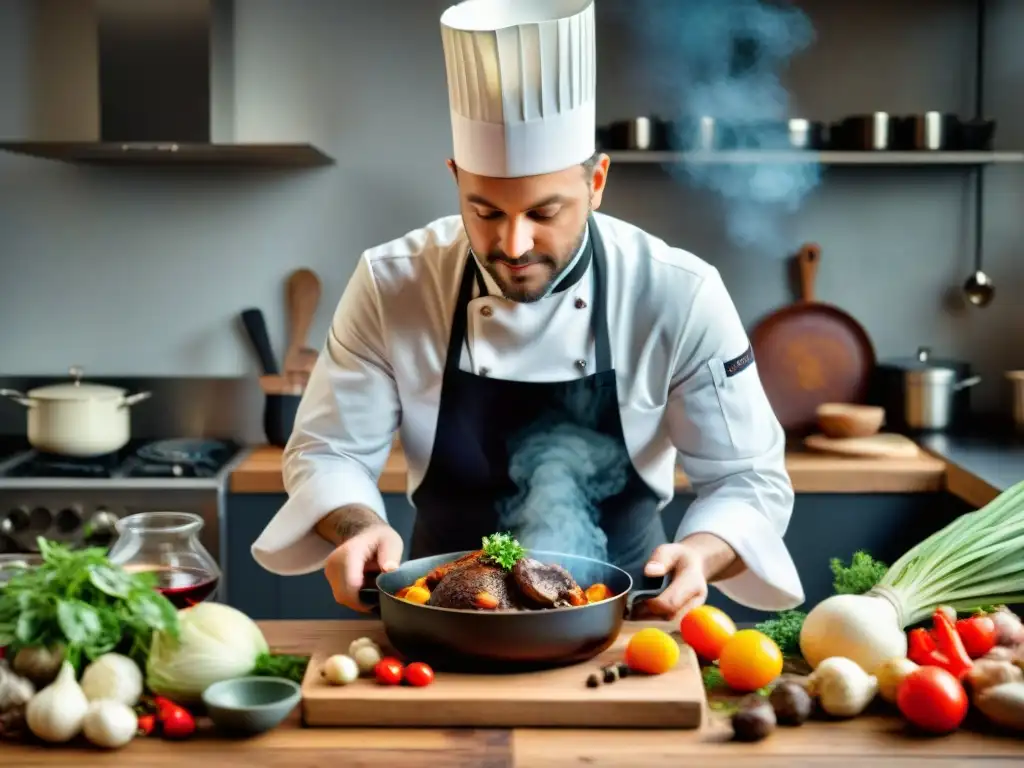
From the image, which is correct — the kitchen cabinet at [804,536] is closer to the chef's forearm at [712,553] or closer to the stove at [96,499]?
the stove at [96,499]

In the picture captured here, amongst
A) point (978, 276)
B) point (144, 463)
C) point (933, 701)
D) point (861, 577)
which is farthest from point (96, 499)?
point (978, 276)

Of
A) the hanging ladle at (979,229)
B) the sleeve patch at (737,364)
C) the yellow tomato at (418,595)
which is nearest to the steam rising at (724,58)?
the hanging ladle at (979,229)

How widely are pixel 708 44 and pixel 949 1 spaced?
736 millimetres

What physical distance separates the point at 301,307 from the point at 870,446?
1.66m

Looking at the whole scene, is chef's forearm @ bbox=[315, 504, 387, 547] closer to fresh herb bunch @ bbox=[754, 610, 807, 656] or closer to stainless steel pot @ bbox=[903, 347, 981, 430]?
fresh herb bunch @ bbox=[754, 610, 807, 656]

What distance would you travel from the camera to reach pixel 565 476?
7.39ft

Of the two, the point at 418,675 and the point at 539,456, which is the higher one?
the point at 539,456

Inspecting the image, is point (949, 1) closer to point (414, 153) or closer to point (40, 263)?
point (414, 153)

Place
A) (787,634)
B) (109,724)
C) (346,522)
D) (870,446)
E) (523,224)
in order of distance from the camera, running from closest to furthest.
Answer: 1. (109,724)
2. (787,634)
3. (523,224)
4. (346,522)
5. (870,446)

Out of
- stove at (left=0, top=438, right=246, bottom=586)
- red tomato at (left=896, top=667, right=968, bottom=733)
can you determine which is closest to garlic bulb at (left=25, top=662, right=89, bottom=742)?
red tomato at (left=896, top=667, right=968, bottom=733)

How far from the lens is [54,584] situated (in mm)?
1474

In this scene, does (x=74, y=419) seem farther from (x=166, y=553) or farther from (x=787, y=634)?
(x=787, y=634)

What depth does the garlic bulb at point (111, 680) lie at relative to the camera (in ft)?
4.81

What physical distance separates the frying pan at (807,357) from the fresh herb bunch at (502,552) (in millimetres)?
2295
